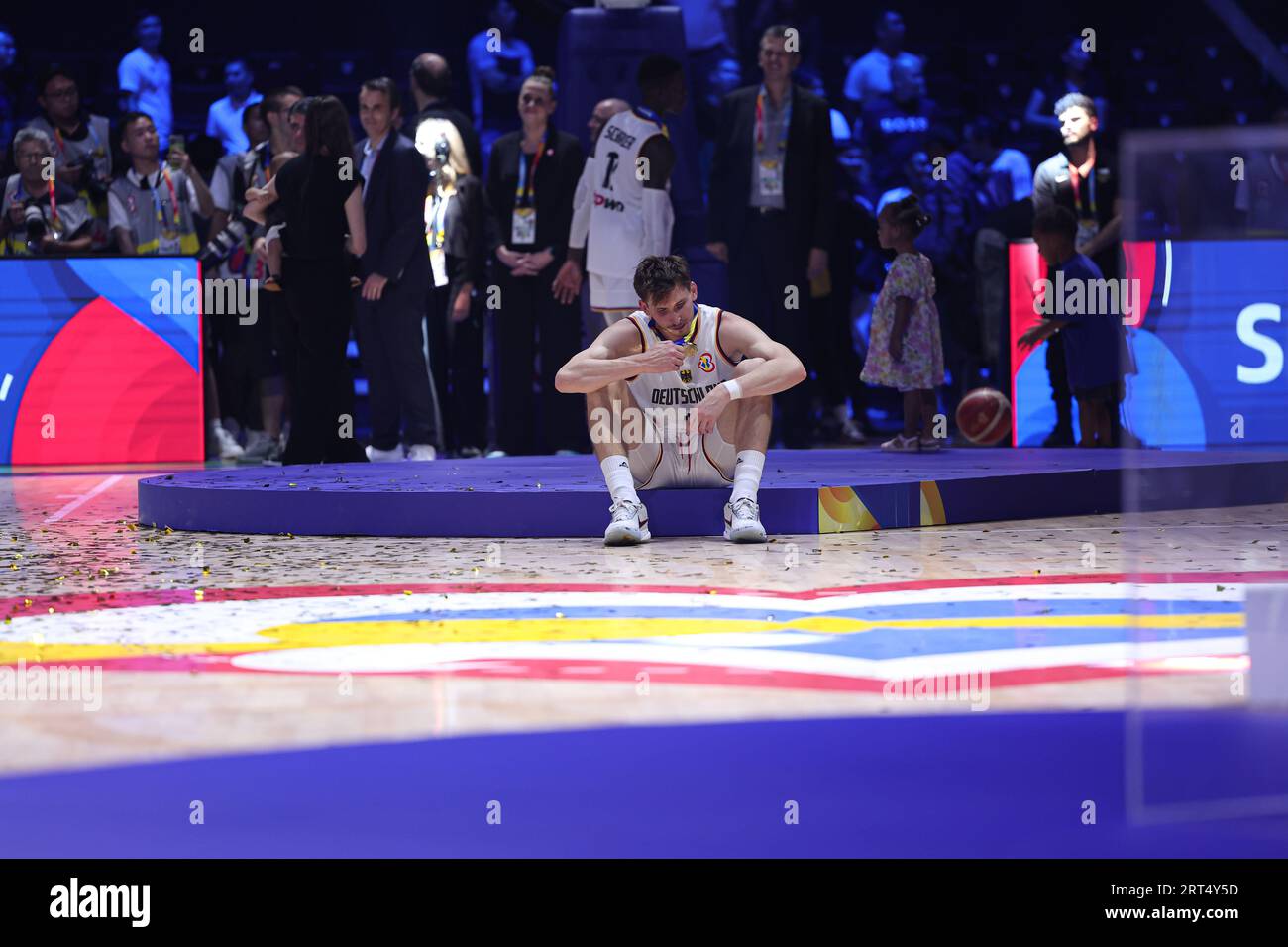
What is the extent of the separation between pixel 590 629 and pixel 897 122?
7.85 meters

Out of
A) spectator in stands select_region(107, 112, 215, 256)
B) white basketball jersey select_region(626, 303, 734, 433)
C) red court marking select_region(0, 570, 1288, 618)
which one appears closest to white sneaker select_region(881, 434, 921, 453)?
white basketball jersey select_region(626, 303, 734, 433)

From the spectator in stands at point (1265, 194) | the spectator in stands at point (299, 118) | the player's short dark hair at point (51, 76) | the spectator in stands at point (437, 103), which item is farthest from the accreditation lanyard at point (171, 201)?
the spectator in stands at point (1265, 194)

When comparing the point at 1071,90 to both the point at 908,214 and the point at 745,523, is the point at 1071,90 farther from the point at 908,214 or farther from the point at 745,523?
the point at 745,523

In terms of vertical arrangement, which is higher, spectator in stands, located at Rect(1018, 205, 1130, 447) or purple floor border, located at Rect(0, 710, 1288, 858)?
spectator in stands, located at Rect(1018, 205, 1130, 447)

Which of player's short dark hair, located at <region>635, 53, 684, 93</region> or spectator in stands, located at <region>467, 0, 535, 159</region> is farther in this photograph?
spectator in stands, located at <region>467, 0, 535, 159</region>

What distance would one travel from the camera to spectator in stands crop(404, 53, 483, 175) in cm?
943

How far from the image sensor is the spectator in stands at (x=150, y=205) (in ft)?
32.7

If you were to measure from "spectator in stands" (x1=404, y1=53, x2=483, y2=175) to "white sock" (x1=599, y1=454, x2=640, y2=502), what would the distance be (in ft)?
13.4

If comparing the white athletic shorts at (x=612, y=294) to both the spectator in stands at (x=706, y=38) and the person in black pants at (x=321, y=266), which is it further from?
the spectator in stands at (x=706, y=38)

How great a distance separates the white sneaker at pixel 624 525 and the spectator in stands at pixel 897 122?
5653 mm

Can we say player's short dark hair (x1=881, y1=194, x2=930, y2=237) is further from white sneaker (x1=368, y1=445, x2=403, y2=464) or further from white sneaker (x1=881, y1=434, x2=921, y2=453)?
white sneaker (x1=368, y1=445, x2=403, y2=464)

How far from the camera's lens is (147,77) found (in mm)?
11180

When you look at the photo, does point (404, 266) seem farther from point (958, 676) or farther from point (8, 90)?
point (958, 676)
